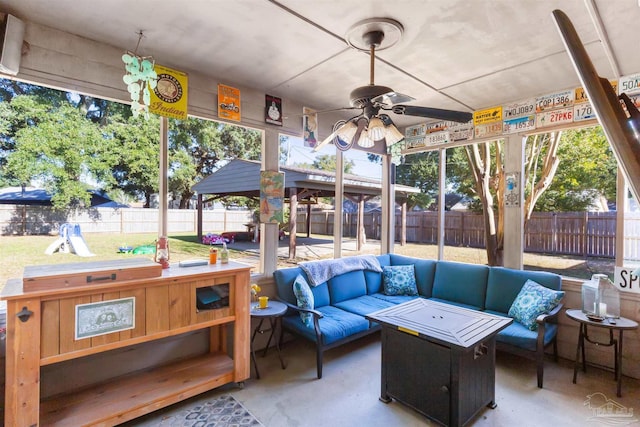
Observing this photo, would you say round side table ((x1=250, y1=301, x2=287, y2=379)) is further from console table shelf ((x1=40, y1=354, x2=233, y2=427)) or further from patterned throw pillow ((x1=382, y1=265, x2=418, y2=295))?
patterned throw pillow ((x1=382, y1=265, x2=418, y2=295))

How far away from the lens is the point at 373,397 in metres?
2.63

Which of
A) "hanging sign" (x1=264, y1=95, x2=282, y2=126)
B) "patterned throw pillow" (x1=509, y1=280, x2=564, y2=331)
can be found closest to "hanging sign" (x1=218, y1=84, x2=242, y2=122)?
"hanging sign" (x1=264, y1=95, x2=282, y2=126)

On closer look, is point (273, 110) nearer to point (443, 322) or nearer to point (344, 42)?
point (344, 42)

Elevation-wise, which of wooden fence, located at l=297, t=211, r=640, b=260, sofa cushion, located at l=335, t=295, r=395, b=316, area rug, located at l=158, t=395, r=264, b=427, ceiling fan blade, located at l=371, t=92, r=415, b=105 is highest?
ceiling fan blade, located at l=371, t=92, r=415, b=105

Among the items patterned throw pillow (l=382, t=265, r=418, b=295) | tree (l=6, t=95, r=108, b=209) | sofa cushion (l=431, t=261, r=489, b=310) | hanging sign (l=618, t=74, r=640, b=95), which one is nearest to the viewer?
tree (l=6, t=95, r=108, b=209)

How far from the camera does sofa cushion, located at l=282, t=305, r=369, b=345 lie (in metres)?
3.00

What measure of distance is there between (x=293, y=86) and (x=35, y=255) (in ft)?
8.70

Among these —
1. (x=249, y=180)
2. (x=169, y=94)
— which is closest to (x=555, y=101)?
(x=169, y=94)

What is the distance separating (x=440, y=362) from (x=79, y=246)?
3.01 metres

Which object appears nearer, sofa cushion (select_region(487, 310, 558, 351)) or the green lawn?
the green lawn

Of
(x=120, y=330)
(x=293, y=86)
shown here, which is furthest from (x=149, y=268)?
(x=293, y=86)

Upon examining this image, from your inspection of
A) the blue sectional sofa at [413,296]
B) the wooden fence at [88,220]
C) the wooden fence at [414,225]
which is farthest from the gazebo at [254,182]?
the wooden fence at [88,220]

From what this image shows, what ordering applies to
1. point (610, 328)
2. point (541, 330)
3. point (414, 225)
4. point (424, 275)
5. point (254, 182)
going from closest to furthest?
point (610, 328)
point (541, 330)
point (424, 275)
point (254, 182)
point (414, 225)

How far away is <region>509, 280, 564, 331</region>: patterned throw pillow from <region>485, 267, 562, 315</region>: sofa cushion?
131mm
